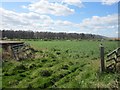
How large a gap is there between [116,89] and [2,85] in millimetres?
5629

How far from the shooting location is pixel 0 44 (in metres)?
28.2

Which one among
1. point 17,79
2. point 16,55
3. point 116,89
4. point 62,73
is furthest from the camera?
point 16,55

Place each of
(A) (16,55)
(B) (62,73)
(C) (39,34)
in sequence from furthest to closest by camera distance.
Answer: (C) (39,34) < (A) (16,55) < (B) (62,73)

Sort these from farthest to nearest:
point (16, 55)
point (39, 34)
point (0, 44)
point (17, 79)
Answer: point (39, 34) < point (0, 44) < point (16, 55) < point (17, 79)

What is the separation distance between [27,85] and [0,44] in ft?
59.2

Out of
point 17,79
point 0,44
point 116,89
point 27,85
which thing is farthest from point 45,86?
point 0,44

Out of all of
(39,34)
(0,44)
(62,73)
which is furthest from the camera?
(39,34)

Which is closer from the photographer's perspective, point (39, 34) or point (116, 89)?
point (116, 89)

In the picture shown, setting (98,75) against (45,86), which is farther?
(98,75)

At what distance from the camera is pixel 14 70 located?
1523cm

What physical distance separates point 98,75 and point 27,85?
438 cm

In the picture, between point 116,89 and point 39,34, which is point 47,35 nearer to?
point 39,34

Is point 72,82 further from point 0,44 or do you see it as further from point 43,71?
point 0,44

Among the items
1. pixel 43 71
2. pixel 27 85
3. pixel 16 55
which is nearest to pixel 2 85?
pixel 27 85
